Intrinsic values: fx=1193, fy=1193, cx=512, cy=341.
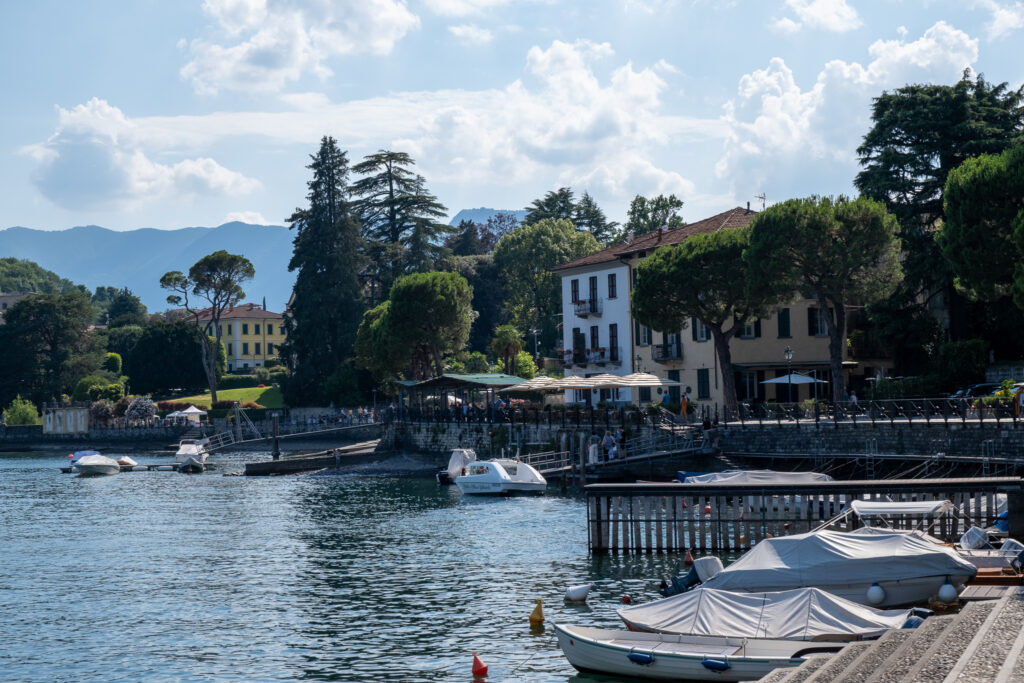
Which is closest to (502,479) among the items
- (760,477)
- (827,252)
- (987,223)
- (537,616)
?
(760,477)

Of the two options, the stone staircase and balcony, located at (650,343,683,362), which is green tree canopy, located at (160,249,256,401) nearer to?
balcony, located at (650,343,683,362)

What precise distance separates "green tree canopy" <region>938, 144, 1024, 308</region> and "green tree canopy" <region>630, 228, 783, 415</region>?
10.2 meters

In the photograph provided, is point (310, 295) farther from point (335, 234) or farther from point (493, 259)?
point (493, 259)

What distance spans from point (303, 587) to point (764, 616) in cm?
1599

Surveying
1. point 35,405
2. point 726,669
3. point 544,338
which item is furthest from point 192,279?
point 726,669

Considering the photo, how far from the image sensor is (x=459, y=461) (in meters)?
61.9

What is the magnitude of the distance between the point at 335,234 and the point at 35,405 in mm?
46617

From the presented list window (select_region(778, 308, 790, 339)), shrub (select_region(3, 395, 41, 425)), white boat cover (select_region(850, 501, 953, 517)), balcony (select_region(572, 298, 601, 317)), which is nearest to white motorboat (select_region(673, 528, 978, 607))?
white boat cover (select_region(850, 501, 953, 517))

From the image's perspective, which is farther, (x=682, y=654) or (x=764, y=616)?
(x=764, y=616)

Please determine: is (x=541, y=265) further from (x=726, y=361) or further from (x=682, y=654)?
(x=682, y=654)

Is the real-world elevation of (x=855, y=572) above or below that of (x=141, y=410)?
below

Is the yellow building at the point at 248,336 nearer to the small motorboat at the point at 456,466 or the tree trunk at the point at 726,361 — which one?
the small motorboat at the point at 456,466

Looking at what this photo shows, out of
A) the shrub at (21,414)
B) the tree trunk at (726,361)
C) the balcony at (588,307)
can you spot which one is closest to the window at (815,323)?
the tree trunk at (726,361)

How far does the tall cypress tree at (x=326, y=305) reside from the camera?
374 feet
